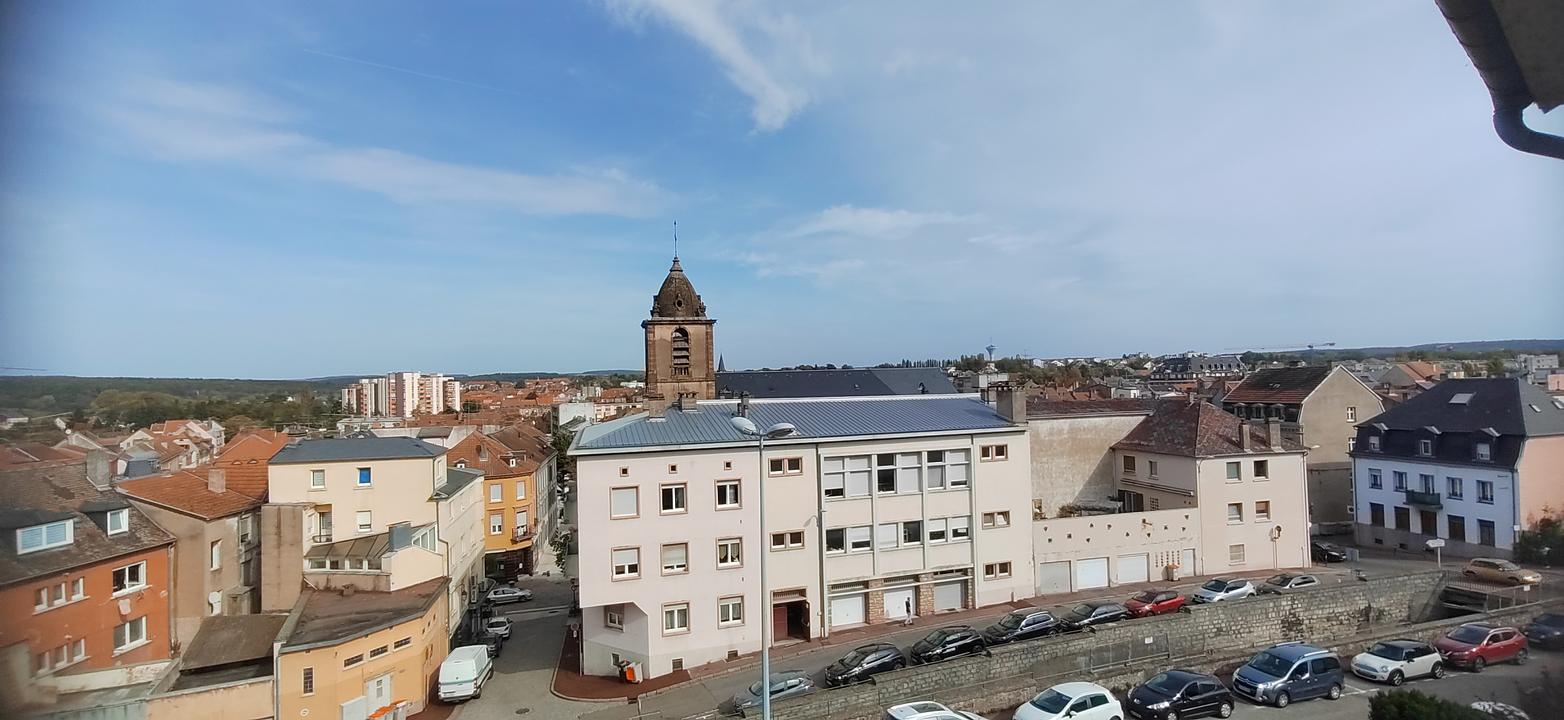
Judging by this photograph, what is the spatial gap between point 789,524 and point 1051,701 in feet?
25.5

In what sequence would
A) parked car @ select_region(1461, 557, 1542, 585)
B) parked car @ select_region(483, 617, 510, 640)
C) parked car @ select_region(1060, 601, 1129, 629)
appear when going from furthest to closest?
parked car @ select_region(483, 617, 510, 640), parked car @ select_region(1461, 557, 1542, 585), parked car @ select_region(1060, 601, 1129, 629)

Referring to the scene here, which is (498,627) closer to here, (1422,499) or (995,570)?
(995,570)

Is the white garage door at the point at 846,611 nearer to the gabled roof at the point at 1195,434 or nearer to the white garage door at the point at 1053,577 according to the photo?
the white garage door at the point at 1053,577

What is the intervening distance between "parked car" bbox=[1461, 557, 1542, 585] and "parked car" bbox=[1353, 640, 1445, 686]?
6.97 meters

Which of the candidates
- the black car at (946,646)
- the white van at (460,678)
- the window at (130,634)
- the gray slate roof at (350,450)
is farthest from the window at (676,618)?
the window at (130,634)

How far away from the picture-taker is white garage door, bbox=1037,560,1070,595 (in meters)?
22.6

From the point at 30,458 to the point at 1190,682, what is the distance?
17852 millimetres

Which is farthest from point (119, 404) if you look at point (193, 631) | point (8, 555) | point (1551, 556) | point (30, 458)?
point (1551, 556)

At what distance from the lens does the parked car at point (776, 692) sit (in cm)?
1515

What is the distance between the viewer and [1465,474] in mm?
26438

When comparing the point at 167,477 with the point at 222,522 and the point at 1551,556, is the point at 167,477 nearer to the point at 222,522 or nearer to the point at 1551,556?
the point at 222,522

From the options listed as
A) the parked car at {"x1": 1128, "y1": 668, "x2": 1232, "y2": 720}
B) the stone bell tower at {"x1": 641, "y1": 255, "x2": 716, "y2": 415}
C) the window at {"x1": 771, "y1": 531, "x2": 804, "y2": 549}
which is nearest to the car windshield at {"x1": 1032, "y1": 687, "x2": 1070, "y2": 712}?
the parked car at {"x1": 1128, "y1": 668, "x2": 1232, "y2": 720}

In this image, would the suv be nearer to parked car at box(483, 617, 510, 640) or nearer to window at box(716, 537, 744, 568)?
window at box(716, 537, 744, 568)

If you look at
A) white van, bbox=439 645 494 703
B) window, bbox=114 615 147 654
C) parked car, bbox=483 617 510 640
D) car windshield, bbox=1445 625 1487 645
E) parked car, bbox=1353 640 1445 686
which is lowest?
parked car, bbox=483 617 510 640
